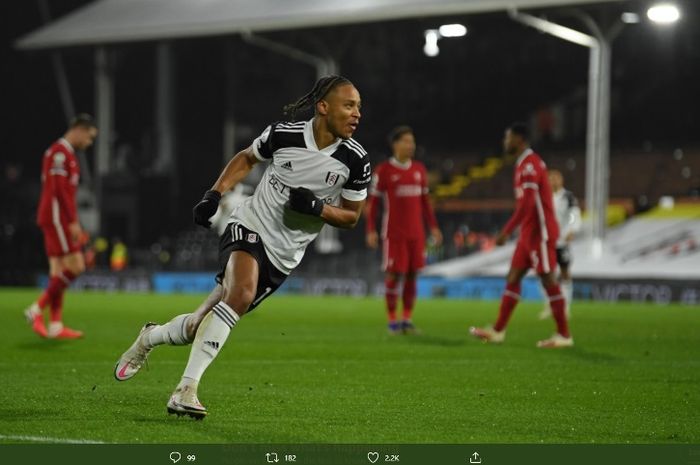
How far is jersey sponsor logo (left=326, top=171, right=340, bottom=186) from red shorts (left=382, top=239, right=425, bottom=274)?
7101mm

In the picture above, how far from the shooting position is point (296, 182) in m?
7.30

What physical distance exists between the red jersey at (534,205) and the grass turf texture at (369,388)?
119cm

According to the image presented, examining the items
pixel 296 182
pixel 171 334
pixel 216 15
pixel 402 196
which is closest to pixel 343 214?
pixel 296 182

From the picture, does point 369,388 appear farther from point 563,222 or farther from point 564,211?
point 564,211

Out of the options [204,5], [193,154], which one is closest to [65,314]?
[204,5]

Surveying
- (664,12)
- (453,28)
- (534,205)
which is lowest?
(534,205)

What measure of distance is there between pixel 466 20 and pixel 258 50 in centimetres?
1266

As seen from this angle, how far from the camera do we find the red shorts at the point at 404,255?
14359 mm

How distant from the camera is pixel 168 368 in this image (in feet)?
33.2

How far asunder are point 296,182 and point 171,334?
1180mm

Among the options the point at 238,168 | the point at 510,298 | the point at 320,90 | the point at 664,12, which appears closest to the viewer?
the point at 320,90

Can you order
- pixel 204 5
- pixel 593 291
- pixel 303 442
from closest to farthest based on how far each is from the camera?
pixel 303 442 → pixel 593 291 → pixel 204 5

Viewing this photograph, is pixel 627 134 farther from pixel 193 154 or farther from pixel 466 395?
pixel 466 395

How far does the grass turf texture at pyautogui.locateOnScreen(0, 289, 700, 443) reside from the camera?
660 cm
